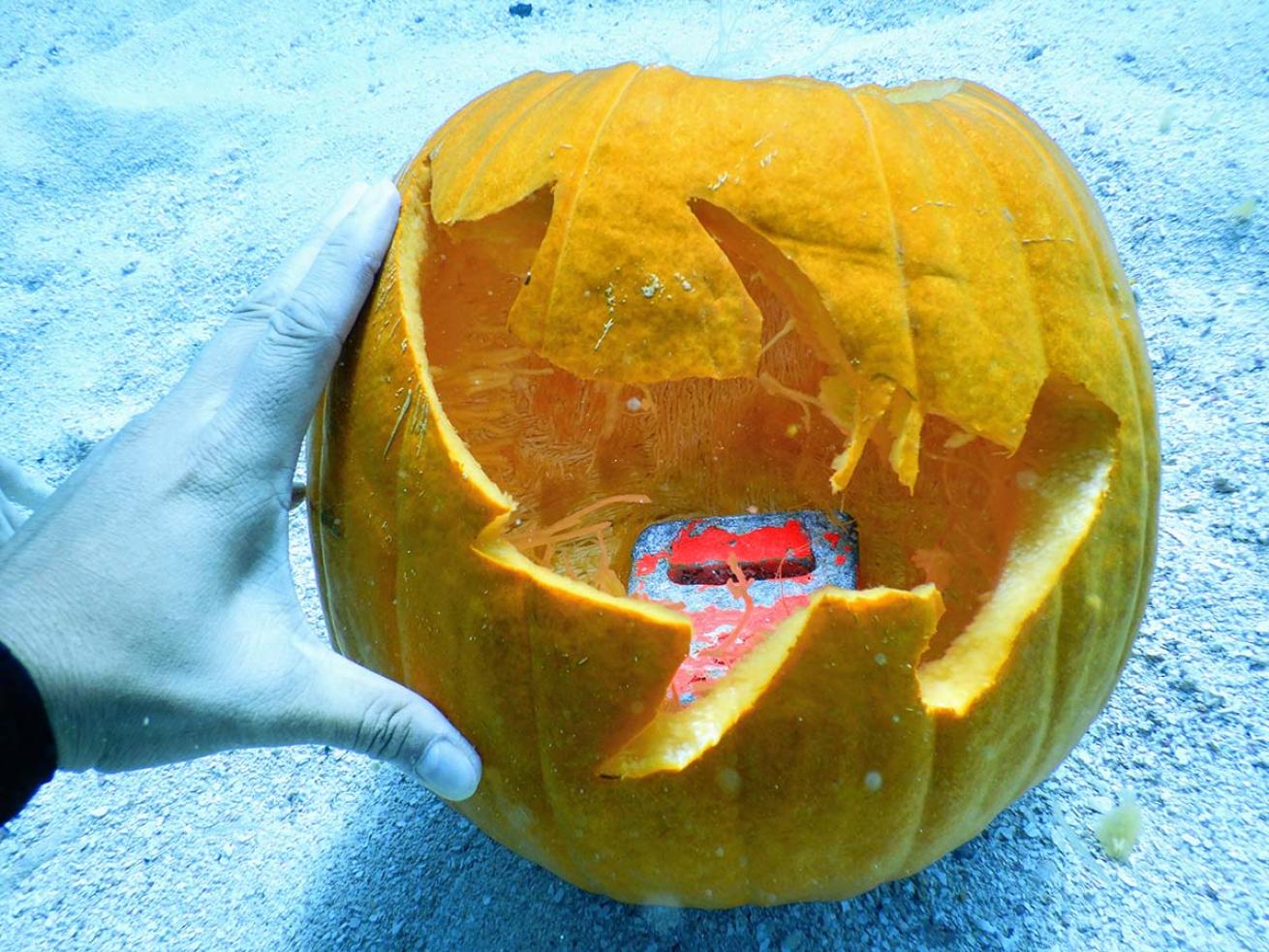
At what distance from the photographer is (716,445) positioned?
1.15 meters

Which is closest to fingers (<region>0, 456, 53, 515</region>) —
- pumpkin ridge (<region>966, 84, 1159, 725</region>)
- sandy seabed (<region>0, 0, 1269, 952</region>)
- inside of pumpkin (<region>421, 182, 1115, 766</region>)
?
sandy seabed (<region>0, 0, 1269, 952</region>)

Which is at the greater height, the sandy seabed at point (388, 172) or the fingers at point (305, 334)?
the fingers at point (305, 334)

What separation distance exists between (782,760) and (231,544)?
558 millimetres

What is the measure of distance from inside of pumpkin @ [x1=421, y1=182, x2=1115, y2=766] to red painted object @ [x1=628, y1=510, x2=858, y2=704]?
26 millimetres

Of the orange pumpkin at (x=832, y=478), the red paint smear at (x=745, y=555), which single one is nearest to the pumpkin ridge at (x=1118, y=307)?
the orange pumpkin at (x=832, y=478)

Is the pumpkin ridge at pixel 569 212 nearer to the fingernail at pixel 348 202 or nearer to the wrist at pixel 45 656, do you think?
the fingernail at pixel 348 202

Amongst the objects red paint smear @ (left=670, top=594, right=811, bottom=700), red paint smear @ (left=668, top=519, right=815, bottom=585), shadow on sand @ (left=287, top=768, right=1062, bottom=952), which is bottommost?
shadow on sand @ (left=287, top=768, right=1062, bottom=952)

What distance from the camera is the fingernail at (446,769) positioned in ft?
2.28

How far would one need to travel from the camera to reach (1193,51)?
1.84 m

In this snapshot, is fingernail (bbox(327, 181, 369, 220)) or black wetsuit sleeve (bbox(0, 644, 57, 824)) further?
fingernail (bbox(327, 181, 369, 220))

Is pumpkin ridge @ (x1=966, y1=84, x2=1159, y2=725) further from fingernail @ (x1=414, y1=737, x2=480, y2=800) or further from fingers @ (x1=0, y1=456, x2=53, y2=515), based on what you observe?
fingers @ (x1=0, y1=456, x2=53, y2=515)

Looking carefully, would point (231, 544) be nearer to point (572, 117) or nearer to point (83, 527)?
point (83, 527)

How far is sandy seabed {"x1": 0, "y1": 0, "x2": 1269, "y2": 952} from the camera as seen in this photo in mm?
870

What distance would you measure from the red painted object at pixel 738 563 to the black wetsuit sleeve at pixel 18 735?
0.58 metres
